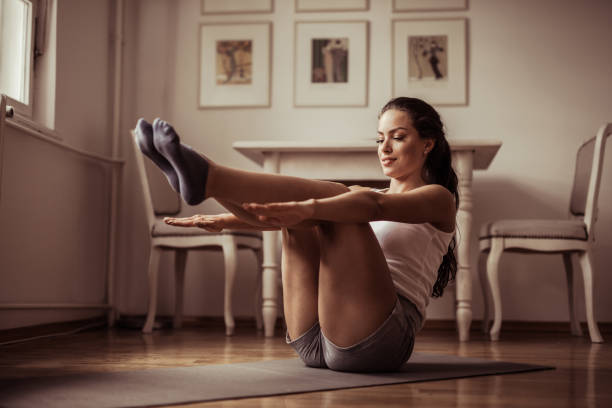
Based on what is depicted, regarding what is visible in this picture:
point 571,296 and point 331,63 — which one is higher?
point 331,63

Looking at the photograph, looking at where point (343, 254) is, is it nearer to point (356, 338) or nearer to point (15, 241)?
point (356, 338)

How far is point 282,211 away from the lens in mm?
1146

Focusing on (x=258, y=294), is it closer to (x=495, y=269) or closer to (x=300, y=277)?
(x=495, y=269)

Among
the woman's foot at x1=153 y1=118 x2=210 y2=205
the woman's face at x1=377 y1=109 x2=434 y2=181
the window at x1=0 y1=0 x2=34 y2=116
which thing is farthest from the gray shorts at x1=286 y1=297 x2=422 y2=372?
the window at x1=0 y1=0 x2=34 y2=116

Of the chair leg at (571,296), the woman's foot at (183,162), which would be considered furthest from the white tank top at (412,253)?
the chair leg at (571,296)

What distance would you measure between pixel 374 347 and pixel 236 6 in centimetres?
282

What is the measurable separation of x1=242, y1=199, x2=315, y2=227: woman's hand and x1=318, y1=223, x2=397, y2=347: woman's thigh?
156 millimetres

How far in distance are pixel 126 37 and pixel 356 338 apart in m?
2.92

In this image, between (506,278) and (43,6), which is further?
(506,278)

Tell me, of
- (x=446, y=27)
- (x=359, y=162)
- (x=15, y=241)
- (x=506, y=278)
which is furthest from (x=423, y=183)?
(x=446, y=27)

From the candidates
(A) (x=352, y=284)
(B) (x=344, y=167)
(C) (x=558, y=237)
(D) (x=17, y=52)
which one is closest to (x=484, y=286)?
(C) (x=558, y=237)

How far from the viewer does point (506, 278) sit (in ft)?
11.4

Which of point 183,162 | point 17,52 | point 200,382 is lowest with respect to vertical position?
point 200,382

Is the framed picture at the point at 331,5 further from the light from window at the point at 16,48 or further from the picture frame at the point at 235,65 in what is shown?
the light from window at the point at 16,48
